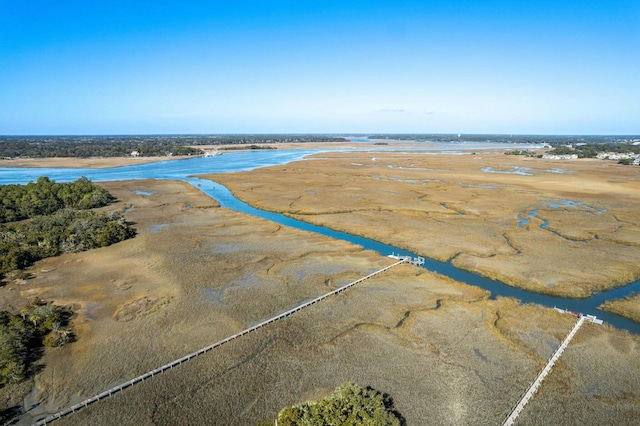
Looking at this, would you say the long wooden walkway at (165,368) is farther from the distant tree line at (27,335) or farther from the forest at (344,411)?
the forest at (344,411)

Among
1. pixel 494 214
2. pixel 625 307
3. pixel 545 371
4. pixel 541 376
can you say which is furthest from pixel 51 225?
pixel 494 214

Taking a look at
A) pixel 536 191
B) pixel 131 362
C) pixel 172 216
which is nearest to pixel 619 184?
pixel 536 191

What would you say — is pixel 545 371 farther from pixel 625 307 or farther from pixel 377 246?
pixel 377 246

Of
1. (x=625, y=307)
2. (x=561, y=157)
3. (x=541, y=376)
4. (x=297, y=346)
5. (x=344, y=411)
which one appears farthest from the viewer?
(x=561, y=157)

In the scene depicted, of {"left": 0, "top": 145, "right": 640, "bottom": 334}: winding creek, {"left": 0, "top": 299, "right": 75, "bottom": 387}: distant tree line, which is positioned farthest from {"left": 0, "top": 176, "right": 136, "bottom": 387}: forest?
{"left": 0, "top": 145, "right": 640, "bottom": 334}: winding creek

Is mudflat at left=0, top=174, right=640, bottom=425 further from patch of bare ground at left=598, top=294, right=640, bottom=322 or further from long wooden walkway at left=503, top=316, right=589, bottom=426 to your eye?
patch of bare ground at left=598, top=294, right=640, bottom=322

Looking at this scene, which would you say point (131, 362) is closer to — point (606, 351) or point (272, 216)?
point (606, 351)
